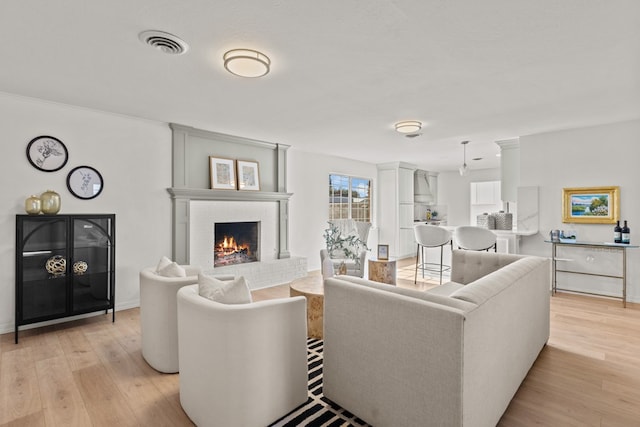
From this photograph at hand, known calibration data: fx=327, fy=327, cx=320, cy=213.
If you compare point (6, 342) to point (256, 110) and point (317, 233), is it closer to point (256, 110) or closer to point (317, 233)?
point (256, 110)

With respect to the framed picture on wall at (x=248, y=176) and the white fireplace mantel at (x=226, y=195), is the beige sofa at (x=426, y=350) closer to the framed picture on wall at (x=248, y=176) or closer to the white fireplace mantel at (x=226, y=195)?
the white fireplace mantel at (x=226, y=195)

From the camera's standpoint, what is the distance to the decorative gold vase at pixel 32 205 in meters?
Result: 3.26

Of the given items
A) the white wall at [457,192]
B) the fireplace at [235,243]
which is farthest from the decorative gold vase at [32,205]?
the white wall at [457,192]

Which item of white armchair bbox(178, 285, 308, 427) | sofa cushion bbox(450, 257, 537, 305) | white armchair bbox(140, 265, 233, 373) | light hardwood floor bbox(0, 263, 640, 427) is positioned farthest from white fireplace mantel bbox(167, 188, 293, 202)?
sofa cushion bbox(450, 257, 537, 305)

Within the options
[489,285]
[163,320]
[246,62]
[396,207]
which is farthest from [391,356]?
[396,207]

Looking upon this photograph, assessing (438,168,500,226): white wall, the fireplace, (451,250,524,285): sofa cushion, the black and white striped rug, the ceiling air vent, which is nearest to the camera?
the black and white striped rug

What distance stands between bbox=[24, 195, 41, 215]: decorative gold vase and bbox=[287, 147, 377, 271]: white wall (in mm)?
3565

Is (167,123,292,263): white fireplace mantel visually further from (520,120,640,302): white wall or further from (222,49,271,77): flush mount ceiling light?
(520,120,640,302): white wall

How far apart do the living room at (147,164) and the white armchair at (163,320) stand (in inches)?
71.6

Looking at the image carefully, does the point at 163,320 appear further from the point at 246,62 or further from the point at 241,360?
the point at 246,62

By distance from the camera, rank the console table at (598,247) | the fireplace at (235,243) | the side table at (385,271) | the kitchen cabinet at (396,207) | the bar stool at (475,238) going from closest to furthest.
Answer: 1. the side table at (385,271)
2. the console table at (598,247)
3. the bar stool at (475,238)
4. the fireplace at (235,243)
5. the kitchen cabinet at (396,207)

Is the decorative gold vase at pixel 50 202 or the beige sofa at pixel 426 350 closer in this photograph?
the beige sofa at pixel 426 350

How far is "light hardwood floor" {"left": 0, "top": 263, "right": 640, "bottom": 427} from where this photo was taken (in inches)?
77.8

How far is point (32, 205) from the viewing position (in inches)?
129
